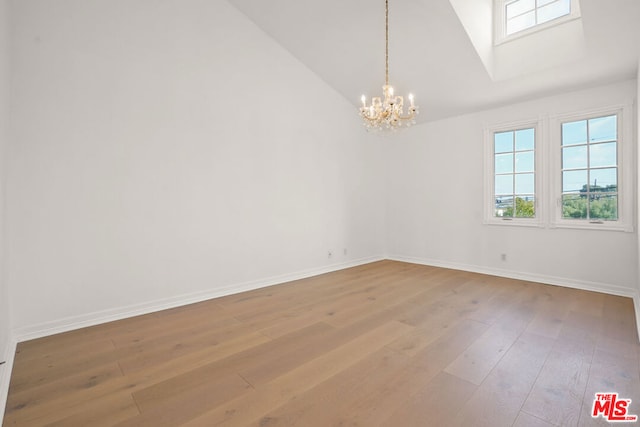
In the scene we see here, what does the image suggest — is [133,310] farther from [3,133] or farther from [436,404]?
[436,404]

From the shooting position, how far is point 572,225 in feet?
13.4

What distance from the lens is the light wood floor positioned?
160cm

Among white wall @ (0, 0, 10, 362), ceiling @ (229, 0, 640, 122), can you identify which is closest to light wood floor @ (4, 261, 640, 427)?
white wall @ (0, 0, 10, 362)

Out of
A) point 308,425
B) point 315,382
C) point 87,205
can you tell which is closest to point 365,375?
point 315,382

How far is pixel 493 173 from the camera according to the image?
4.84m

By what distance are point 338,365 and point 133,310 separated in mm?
2286

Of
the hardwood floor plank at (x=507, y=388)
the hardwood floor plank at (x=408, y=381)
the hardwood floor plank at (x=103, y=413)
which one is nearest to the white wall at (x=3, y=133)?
the hardwood floor plank at (x=103, y=413)

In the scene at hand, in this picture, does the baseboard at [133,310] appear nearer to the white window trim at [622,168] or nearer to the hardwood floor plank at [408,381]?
the hardwood floor plank at [408,381]

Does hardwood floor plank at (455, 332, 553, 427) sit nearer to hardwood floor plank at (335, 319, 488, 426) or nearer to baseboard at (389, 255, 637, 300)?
hardwood floor plank at (335, 319, 488, 426)

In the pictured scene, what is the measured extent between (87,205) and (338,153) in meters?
3.70

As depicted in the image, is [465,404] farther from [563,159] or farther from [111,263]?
[563,159]

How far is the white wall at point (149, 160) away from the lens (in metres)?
2.58

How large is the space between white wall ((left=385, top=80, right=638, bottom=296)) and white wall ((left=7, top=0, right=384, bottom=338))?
2097 mm

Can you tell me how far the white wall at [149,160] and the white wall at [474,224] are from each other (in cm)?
210
